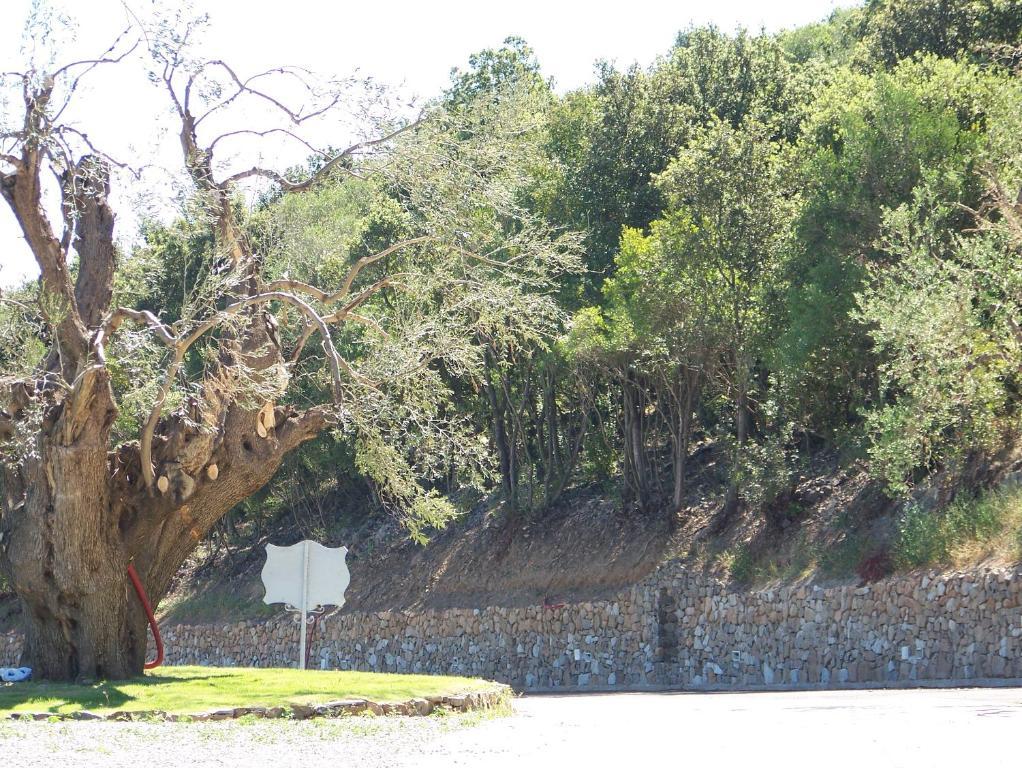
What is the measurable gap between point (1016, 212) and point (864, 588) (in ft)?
22.3

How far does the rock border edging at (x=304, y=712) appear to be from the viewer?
38.9ft

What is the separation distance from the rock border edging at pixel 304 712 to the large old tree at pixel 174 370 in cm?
307

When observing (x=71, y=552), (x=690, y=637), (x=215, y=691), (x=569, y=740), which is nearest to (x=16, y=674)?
(x=71, y=552)

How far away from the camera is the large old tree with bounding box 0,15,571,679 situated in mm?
14375

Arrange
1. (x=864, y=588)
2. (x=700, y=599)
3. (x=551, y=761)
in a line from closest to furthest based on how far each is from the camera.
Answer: (x=551, y=761) → (x=864, y=588) → (x=700, y=599)

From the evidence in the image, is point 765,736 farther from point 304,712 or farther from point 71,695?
point 71,695

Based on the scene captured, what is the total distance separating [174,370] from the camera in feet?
45.2

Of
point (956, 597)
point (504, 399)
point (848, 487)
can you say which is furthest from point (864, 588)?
point (504, 399)

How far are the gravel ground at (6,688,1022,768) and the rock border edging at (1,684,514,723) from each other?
29 cm

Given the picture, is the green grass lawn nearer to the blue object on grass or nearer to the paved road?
the blue object on grass

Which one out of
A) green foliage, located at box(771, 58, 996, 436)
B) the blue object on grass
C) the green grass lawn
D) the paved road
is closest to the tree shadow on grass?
the green grass lawn

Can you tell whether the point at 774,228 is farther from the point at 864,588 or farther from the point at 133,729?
the point at 133,729

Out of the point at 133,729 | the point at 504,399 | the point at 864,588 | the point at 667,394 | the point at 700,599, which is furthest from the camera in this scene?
the point at 504,399

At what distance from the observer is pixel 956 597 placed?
1912cm
